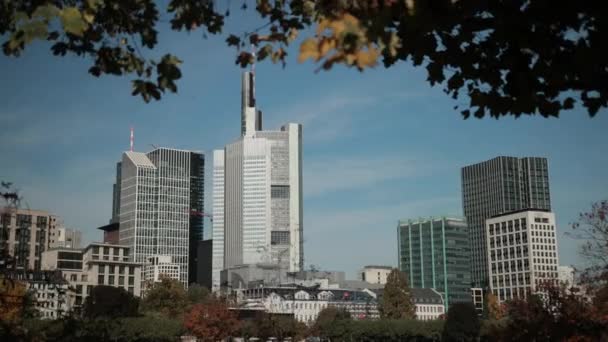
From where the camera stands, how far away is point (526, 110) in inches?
337

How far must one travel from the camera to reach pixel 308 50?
17.8 feet

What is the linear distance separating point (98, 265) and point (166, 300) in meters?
57.7

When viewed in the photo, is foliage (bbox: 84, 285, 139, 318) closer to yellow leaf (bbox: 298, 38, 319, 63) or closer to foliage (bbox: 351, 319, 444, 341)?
foliage (bbox: 351, 319, 444, 341)

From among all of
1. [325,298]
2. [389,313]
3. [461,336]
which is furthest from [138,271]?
[461,336]

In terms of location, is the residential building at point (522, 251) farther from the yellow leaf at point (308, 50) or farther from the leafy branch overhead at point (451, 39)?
the yellow leaf at point (308, 50)

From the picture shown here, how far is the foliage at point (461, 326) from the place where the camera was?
101m

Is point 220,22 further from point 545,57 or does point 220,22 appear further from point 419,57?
point 545,57

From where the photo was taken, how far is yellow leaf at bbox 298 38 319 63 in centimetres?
540

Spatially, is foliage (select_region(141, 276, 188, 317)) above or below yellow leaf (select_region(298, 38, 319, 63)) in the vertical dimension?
below

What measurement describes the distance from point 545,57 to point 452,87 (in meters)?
1.59

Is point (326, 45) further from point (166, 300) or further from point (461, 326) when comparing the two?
point (166, 300)

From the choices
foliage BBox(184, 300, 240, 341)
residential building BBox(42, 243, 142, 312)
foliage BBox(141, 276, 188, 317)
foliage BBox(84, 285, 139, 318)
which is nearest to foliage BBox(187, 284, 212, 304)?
residential building BBox(42, 243, 142, 312)

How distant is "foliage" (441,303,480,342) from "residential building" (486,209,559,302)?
86.8m

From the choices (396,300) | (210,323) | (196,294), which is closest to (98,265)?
(196,294)
